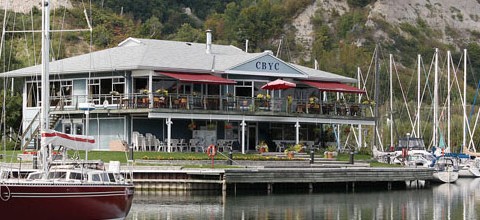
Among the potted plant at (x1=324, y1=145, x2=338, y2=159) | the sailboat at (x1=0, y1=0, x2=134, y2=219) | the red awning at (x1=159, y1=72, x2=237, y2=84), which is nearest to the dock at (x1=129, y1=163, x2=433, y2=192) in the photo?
the potted plant at (x1=324, y1=145, x2=338, y2=159)

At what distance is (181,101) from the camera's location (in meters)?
66.5

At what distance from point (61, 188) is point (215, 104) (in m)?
29.6

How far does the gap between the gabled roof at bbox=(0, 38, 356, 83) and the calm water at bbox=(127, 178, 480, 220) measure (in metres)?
14.2

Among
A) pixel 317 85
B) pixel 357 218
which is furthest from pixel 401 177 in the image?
pixel 357 218

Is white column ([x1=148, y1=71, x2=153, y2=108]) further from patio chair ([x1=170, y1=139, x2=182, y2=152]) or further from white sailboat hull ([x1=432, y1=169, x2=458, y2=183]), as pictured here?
white sailboat hull ([x1=432, y1=169, x2=458, y2=183])

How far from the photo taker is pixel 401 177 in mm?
64562

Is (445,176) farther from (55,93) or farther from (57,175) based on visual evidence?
(57,175)

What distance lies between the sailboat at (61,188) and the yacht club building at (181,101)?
2286cm

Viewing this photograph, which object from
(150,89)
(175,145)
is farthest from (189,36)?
(175,145)

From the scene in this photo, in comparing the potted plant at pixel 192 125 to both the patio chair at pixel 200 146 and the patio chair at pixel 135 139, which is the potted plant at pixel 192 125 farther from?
the patio chair at pixel 135 139

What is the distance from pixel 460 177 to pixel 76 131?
27627mm

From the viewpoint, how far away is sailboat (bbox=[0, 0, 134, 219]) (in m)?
38.4

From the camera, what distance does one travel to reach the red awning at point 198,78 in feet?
221

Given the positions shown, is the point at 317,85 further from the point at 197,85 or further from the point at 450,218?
the point at 450,218
